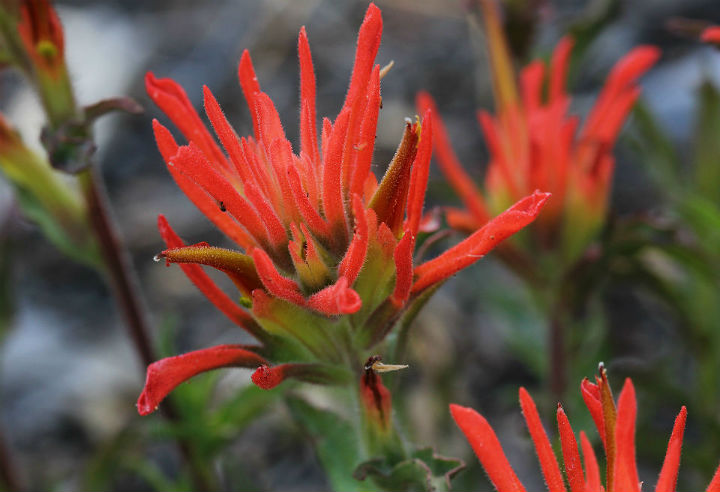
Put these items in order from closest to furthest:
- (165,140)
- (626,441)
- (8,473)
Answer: (626,441), (165,140), (8,473)

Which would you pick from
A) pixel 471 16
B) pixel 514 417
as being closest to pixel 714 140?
pixel 471 16

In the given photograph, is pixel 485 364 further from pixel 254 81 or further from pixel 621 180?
pixel 254 81

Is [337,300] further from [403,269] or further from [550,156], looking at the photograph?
[550,156]

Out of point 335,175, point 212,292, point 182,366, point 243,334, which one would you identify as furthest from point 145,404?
point 243,334

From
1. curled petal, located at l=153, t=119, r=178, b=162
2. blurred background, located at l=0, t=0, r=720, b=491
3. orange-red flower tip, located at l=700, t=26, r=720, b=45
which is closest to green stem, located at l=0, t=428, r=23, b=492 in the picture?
blurred background, located at l=0, t=0, r=720, b=491

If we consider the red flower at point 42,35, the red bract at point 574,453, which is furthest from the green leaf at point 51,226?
the red bract at point 574,453

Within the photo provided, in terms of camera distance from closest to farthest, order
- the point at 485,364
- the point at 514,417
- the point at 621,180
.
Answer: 1. the point at 514,417
2. the point at 485,364
3. the point at 621,180
